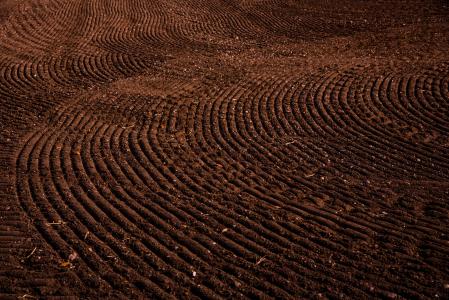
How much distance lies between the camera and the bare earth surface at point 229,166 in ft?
20.8

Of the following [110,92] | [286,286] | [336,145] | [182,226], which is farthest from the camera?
[110,92]

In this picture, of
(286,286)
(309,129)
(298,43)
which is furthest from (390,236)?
(298,43)

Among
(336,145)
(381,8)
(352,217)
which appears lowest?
(352,217)

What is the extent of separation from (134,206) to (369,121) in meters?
6.09

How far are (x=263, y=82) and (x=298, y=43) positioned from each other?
183 inches

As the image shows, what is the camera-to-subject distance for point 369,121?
10.5 m

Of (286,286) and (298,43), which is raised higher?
(298,43)

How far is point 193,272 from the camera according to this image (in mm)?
6352

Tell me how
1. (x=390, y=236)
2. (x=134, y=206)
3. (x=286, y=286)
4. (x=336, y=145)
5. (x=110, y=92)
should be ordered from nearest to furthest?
(x=286, y=286) → (x=390, y=236) → (x=134, y=206) → (x=336, y=145) → (x=110, y=92)

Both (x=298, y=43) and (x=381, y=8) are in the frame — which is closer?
(x=298, y=43)

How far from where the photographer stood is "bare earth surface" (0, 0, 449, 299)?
6.33 m

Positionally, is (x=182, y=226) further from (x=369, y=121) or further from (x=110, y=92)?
Answer: (x=110, y=92)

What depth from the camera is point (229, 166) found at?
357 inches

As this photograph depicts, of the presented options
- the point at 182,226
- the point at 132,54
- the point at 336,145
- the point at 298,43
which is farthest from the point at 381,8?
the point at 182,226
